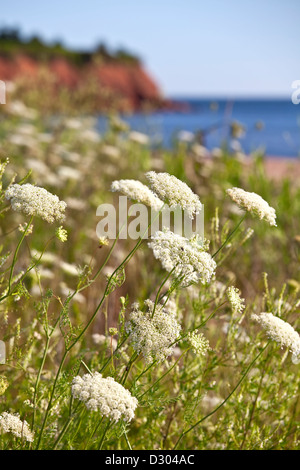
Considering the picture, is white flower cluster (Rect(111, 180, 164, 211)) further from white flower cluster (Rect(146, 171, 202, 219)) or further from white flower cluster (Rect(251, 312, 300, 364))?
white flower cluster (Rect(251, 312, 300, 364))

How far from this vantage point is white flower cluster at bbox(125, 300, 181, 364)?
129 centimetres

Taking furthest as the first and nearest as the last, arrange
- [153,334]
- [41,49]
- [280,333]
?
1. [41,49]
2. [280,333]
3. [153,334]

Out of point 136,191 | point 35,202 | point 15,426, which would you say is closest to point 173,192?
point 136,191

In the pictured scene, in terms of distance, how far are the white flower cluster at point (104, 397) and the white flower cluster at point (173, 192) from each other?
1.52 ft

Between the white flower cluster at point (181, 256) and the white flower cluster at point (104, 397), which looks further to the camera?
the white flower cluster at point (181, 256)

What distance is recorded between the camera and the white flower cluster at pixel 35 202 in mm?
1306

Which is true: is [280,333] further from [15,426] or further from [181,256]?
[15,426]

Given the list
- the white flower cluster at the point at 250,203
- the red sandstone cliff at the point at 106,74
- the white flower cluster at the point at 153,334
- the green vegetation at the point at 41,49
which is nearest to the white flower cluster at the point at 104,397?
the white flower cluster at the point at 153,334

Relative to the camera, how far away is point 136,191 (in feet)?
4.77

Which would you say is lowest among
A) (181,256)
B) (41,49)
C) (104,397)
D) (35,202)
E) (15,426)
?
(15,426)

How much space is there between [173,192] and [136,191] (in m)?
0.12

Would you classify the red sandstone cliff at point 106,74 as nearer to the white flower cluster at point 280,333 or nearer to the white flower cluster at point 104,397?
the white flower cluster at point 280,333

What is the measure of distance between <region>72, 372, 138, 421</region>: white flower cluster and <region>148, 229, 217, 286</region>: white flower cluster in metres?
0.31
